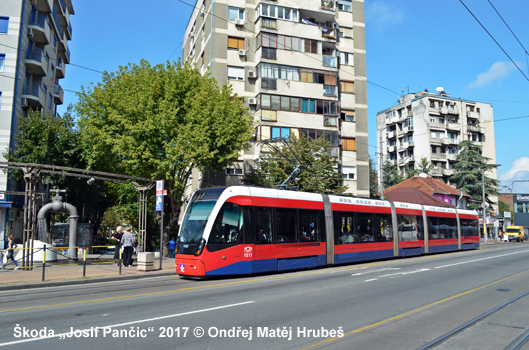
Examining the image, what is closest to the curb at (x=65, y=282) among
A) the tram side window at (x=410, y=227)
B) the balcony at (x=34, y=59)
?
the tram side window at (x=410, y=227)

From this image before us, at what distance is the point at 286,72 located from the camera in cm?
3800

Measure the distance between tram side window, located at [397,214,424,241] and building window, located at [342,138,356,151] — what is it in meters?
15.6

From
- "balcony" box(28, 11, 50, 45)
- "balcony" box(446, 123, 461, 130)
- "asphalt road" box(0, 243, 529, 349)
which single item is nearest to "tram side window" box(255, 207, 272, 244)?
"asphalt road" box(0, 243, 529, 349)

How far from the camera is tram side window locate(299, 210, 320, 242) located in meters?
17.5

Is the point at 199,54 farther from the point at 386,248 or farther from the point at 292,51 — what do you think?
the point at 386,248

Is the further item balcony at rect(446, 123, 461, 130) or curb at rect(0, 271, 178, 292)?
balcony at rect(446, 123, 461, 130)

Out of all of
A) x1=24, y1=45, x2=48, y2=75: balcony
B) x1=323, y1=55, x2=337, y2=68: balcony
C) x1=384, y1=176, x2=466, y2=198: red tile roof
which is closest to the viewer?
x1=24, y1=45, x2=48, y2=75: balcony

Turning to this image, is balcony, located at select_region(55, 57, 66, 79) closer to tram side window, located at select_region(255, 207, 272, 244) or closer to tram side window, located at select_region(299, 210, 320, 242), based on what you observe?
tram side window, located at select_region(299, 210, 320, 242)

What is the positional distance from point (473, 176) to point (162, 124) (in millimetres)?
54634

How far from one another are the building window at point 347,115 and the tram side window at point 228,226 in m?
28.3

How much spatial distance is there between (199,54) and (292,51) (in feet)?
31.1

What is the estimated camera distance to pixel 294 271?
1784 centimetres

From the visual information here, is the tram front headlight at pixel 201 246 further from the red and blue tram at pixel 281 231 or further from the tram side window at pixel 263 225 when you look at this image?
the tram side window at pixel 263 225

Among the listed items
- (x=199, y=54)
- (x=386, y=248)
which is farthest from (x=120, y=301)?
(x=199, y=54)
